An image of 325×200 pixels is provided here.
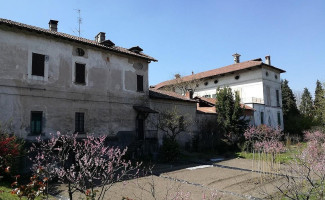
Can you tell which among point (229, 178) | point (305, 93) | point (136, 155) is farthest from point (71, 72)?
point (305, 93)

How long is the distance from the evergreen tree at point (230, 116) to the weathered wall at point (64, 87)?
825cm

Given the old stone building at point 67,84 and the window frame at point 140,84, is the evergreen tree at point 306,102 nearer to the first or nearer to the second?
the window frame at point 140,84

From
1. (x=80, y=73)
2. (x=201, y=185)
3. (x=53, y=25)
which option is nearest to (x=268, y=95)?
(x=201, y=185)

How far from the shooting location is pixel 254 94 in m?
31.1

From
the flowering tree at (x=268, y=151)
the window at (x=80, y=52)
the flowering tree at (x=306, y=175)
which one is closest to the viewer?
the flowering tree at (x=306, y=175)

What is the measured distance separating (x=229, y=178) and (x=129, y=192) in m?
5.33

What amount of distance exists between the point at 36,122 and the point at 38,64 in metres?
3.40

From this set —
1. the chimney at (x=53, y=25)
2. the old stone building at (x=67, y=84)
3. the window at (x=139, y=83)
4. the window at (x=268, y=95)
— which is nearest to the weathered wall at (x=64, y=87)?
the old stone building at (x=67, y=84)

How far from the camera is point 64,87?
14.5m

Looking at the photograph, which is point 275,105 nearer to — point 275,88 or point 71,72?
point 275,88

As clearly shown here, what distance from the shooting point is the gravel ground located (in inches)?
350

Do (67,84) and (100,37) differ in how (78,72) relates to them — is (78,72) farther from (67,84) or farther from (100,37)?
(100,37)

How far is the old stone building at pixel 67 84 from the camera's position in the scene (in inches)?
497

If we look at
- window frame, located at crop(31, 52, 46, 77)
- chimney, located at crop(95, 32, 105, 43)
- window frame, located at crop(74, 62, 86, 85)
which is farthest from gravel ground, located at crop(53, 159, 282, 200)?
chimney, located at crop(95, 32, 105, 43)
